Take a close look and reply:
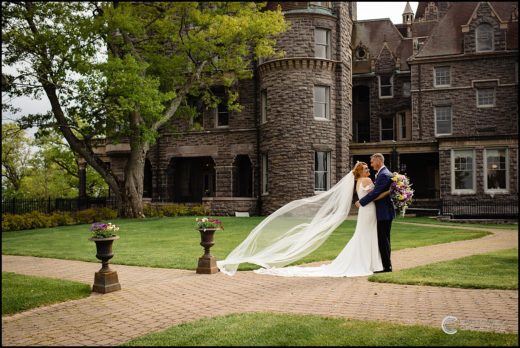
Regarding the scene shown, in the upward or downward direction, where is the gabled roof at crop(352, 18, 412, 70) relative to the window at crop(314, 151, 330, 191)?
upward

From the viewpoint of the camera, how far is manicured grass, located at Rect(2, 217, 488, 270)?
12263 mm

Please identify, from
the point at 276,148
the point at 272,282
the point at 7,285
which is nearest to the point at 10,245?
the point at 7,285

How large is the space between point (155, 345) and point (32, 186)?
1916 inches

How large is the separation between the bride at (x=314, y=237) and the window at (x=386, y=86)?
101ft

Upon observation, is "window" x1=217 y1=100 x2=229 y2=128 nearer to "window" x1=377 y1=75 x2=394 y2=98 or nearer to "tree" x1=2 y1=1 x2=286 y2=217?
"tree" x1=2 y1=1 x2=286 y2=217

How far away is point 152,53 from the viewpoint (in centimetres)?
2783

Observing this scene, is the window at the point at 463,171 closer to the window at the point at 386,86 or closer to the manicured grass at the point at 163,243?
the manicured grass at the point at 163,243

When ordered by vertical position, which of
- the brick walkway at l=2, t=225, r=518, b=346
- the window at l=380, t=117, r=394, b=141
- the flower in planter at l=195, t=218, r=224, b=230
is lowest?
the brick walkway at l=2, t=225, r=518, b=346

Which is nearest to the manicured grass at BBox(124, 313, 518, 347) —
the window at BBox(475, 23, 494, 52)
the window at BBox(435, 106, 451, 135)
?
the window at BBox(435, 106, 451, 135)

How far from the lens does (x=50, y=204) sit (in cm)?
2994

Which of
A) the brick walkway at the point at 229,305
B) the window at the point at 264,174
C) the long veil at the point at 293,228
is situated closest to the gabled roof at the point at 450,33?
the window at the point at 264,174

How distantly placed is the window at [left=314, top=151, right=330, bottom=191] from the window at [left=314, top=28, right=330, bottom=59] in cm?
614

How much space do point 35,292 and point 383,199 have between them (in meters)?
6.73

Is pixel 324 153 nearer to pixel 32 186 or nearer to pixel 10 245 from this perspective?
pixel 10 245
